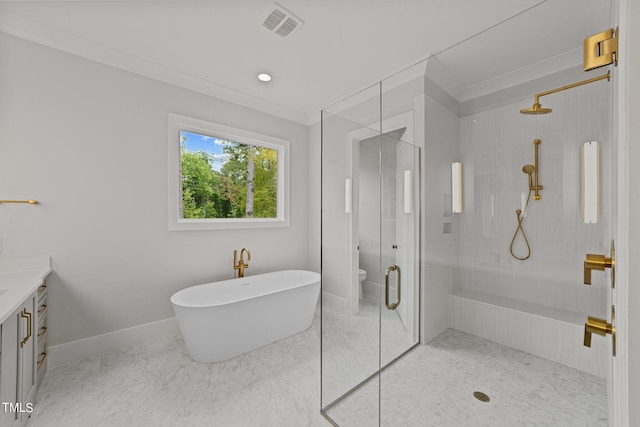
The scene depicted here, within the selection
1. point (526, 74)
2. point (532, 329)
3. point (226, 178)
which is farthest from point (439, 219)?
point (226, 178)

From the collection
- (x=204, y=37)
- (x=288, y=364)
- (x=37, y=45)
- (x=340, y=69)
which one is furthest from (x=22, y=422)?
(x=340, y=69)

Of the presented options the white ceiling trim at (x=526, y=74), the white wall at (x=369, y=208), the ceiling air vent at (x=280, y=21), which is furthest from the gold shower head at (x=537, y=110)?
the ceiling air vent at (x=280, y=21)

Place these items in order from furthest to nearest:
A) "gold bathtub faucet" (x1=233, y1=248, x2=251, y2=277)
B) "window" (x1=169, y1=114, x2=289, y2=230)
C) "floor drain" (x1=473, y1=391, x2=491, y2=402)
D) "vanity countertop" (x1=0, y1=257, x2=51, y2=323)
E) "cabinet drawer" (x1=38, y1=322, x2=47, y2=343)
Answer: "gold bathtub faucet" (x1=233, y1=248, x2=251, y2=277), "window" (x1=169, y1=114, x2=289, y2=230), "cabinet drawer" (x1=38, y1=322, x2=47, y2=343), "vanity countertop" (x1=0, y1=257, x2=51, y2=323), "floor drain" (x1=473, y1=391, x2=491, y2=402)

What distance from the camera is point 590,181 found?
762 mm

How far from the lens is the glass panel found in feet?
5.26

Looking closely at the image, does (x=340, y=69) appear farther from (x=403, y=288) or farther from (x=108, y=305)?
(x=108, y=305)

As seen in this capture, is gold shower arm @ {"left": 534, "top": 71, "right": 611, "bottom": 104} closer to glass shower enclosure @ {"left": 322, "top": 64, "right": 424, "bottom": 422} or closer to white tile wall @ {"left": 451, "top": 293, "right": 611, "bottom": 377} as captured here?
glass shower enclosure @ {"left": 322, "top": 64, "right": 424, "bottom": 422}

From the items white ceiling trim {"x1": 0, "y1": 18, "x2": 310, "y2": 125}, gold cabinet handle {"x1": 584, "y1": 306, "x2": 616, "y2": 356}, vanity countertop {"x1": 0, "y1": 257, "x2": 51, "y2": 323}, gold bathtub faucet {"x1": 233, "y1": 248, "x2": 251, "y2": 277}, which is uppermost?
white ceiling trim {"x1": 0, "y1": 18, "x2": 310, "y2": 125}

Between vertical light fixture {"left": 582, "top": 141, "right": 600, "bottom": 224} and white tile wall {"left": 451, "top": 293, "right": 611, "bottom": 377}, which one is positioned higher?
vertical light fixture {"left": 582, "top": 141, "right": 600, "bottom": 224}

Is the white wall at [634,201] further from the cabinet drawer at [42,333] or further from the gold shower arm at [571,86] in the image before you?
the cabinet drawer at [42,333]

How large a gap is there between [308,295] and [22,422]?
1982 mm

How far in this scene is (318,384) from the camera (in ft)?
6.22

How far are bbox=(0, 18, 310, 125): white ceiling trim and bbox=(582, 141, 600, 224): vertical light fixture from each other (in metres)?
3.05

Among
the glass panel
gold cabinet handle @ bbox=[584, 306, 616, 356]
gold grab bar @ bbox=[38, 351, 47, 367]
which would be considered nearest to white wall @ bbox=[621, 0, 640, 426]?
gold cabinet handle @ bbox=[584, 306, 616, 356]
